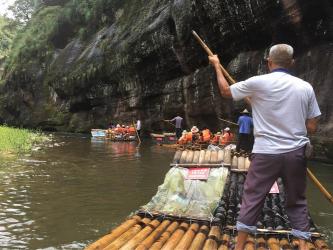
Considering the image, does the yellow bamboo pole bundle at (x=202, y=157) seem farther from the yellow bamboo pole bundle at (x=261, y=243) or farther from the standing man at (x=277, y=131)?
the standing man at (x=277, y=131)

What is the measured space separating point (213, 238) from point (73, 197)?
525 cm

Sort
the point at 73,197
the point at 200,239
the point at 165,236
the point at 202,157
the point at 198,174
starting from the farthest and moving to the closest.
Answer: the point at 73,197 → the point at 202,157 → the point at 198,174 → the point at 165,236 → the point at 200,239

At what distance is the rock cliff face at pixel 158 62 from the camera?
19.2 m

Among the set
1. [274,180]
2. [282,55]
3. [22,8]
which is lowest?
[274,180]

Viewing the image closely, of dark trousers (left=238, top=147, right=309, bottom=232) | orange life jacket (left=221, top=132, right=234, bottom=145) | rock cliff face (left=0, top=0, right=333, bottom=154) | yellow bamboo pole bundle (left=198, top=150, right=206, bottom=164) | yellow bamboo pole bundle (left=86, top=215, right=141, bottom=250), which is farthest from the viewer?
rock cliff face (left=0, top=0, right=333, bottom=154)

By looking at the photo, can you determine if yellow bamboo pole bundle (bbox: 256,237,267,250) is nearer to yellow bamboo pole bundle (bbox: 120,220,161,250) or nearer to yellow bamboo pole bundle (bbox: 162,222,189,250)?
yellow bamboo pole bundle (bbox: 162,222,189,250)

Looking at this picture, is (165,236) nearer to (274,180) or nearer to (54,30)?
(274,180)

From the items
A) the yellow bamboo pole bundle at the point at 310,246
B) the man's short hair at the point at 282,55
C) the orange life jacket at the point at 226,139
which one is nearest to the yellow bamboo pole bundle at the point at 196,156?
the yellow bamboo pole bundle at the point at 310,246

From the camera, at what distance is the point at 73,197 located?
9.72 meters

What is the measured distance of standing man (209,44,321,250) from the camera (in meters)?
4.14

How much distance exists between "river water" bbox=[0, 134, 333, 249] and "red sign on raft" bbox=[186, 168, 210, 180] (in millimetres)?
1532

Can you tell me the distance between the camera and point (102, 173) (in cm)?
1328

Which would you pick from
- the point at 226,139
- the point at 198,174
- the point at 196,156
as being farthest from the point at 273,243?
the point at 226,139

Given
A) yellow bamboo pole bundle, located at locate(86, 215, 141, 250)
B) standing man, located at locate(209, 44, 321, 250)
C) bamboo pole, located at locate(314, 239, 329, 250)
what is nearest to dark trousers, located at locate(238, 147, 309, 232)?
standing man, located at locate(209, 44, 321, 250)
